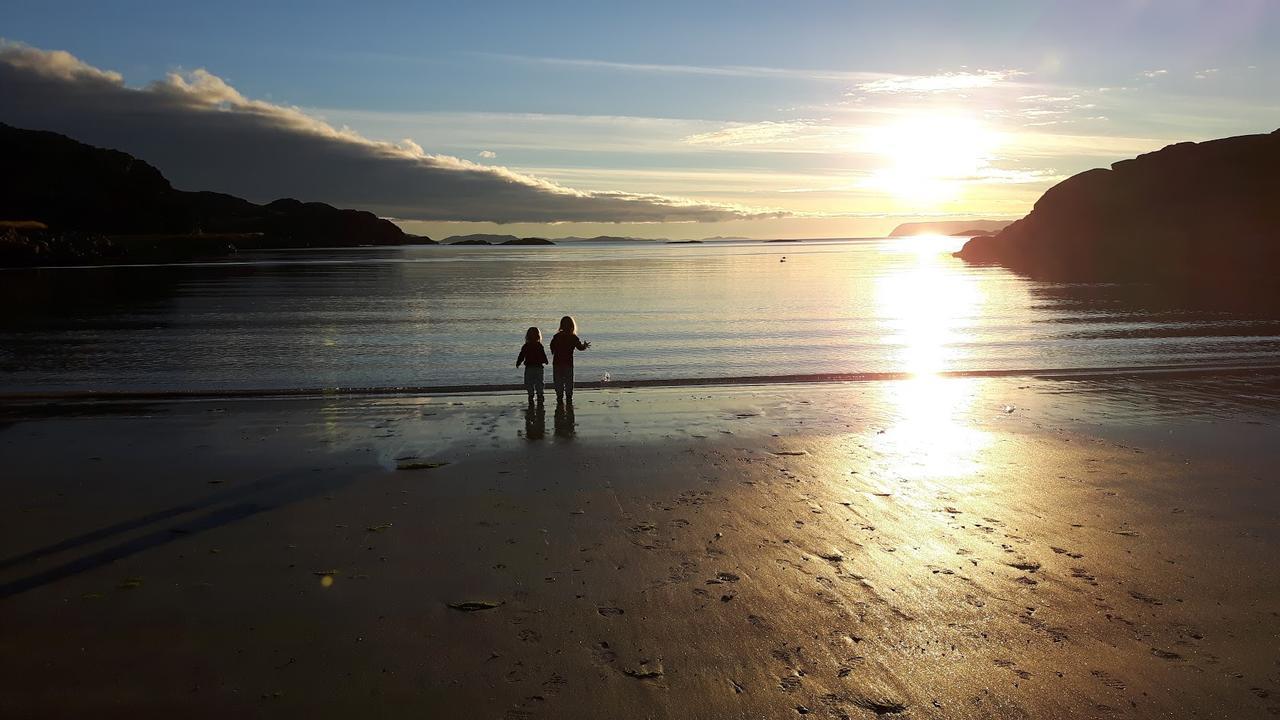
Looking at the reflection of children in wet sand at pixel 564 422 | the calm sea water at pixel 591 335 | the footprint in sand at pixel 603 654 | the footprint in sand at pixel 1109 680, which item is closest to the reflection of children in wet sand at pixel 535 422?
the reflection of children in wet sand at pixel 564 422

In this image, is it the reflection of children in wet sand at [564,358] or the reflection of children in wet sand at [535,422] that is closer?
the reflection of children in wet sand at [535,422]

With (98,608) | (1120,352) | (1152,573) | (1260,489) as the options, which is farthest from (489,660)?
(1120,352)

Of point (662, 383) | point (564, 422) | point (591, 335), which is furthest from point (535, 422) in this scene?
point (591, 335)

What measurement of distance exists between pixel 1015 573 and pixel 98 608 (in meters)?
7.72

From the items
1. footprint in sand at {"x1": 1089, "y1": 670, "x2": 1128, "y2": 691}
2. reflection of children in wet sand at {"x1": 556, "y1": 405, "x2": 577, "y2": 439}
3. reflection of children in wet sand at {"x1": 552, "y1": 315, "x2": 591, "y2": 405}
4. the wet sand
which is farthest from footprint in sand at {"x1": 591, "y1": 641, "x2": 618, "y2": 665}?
reflection of children in wet sand at {"x1": 552, "y1": 315, "x2": 591, "y2": 405}

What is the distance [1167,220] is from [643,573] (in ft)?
355

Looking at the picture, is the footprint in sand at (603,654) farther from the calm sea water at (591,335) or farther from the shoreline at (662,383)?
the calm sea water at (591,335)

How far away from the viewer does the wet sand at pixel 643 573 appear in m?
5.14

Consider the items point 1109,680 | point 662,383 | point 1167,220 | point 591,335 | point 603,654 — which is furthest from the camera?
point 1167,220

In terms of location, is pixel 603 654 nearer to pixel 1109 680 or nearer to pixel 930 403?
pixel 1109 680

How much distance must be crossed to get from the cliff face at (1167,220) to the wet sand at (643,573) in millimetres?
67882

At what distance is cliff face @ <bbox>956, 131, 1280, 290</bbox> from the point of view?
78.6m

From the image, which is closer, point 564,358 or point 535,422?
point 535,422

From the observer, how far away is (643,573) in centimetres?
698
